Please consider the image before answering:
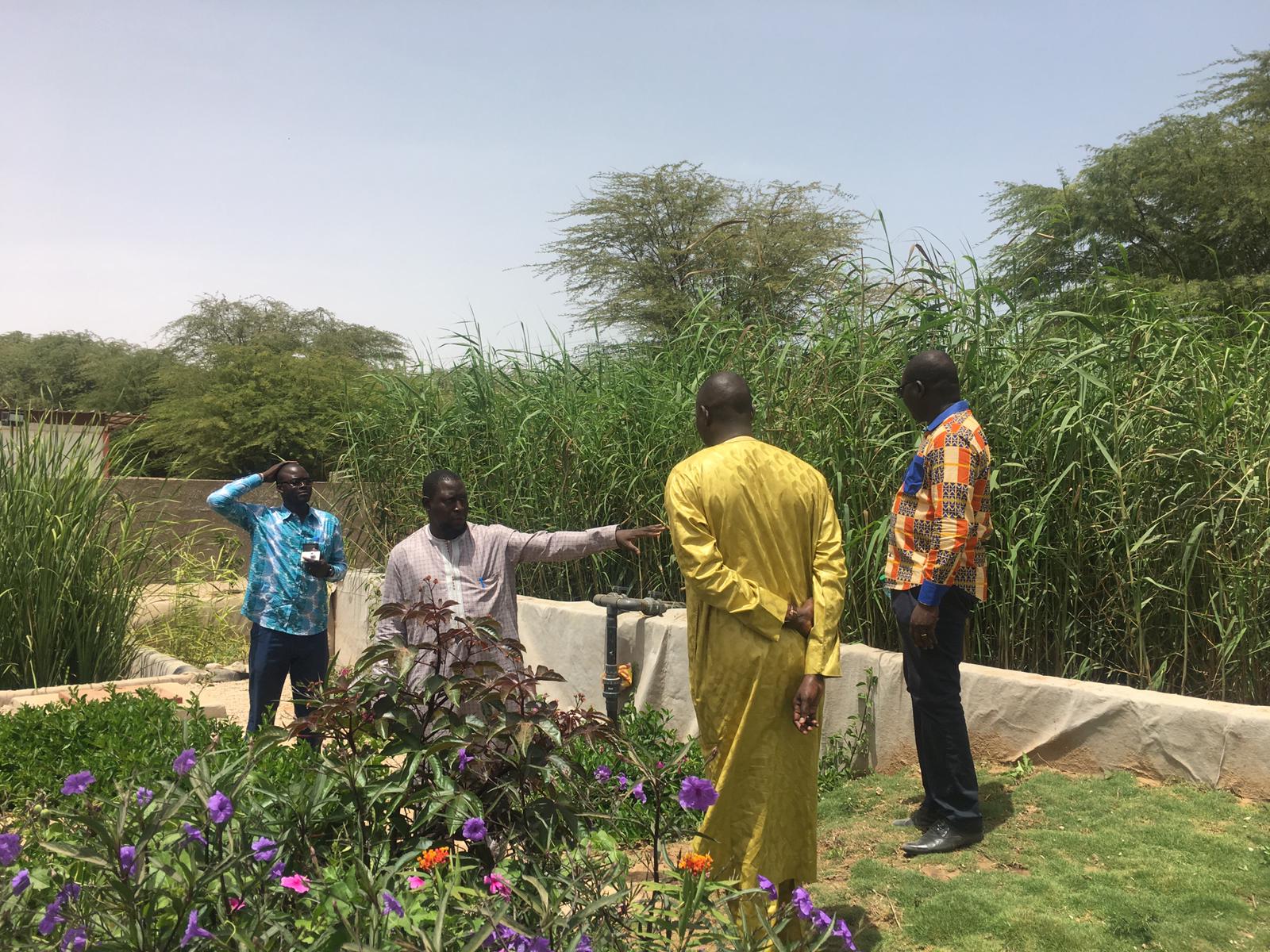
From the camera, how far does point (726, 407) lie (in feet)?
A: 11.8

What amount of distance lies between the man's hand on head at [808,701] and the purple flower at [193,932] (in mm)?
1921

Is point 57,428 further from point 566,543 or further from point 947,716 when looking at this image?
point 947,716

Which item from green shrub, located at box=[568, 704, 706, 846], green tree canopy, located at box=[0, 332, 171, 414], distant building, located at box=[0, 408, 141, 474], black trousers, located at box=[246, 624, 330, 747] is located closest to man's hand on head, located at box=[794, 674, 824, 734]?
green shrub, located at box=[568, 704, 706, 846]

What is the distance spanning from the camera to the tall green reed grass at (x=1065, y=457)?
4.50 meters

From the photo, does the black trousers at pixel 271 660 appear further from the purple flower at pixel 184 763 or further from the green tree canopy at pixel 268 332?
the green tree canopy at pixel 268 332

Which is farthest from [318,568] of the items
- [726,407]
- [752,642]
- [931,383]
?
[931,383]

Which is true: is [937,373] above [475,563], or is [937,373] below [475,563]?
above

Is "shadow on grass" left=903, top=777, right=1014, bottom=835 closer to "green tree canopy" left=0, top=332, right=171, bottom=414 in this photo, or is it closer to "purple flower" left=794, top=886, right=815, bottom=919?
"purple flower" left=794, top=886, right=815, bottom=919

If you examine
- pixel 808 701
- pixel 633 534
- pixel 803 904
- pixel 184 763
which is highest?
pixel 633 534

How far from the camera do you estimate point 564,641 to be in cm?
644

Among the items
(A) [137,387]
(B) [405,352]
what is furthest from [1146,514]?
(A) [137,387]

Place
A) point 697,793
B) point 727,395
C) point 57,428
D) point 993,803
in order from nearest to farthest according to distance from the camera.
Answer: point 697,793, point 727,395, point 993,803, point 57,428

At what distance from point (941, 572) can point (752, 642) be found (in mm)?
895

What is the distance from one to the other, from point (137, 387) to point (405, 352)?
28.6 m
